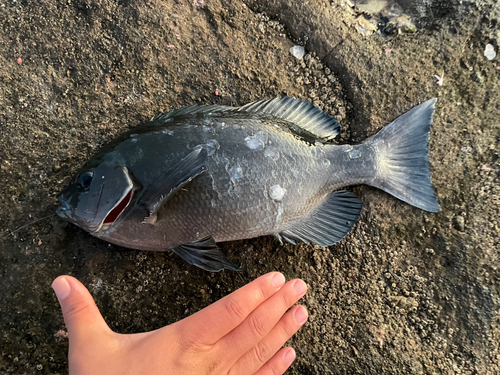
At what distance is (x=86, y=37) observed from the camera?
1.95 metres

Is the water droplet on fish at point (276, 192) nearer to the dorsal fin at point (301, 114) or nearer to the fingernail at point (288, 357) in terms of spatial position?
the dorsal fin at point (301, 114)

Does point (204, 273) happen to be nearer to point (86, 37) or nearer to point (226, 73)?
point (226, 73)

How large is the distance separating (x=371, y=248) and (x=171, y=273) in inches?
46.5

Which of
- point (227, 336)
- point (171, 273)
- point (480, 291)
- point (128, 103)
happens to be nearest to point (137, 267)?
point (171, 273)

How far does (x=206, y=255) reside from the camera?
65.1 inches

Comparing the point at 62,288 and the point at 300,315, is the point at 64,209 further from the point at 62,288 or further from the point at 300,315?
the point at 300,315

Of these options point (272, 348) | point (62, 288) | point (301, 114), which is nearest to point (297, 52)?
point (301, 114)

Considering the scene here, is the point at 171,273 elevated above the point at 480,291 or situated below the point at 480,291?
below

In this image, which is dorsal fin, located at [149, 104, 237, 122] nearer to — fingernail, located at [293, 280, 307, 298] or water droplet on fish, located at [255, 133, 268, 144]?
water droplet on fish, located at [255, 133, 268, 144]

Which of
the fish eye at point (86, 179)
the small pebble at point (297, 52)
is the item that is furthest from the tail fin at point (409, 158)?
the fish eye at point (86, 179)

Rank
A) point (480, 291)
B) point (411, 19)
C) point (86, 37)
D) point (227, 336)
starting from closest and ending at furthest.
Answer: point (227, 336) → point (480, 291) → point (86, 37) → point (411, 19)

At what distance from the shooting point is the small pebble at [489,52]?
2037mm

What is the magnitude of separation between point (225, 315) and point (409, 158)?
4.46ft

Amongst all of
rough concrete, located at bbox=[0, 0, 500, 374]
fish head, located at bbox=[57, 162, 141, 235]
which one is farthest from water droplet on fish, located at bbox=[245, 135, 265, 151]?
fish head, located at bbox=[57, 162, 141, 235]
